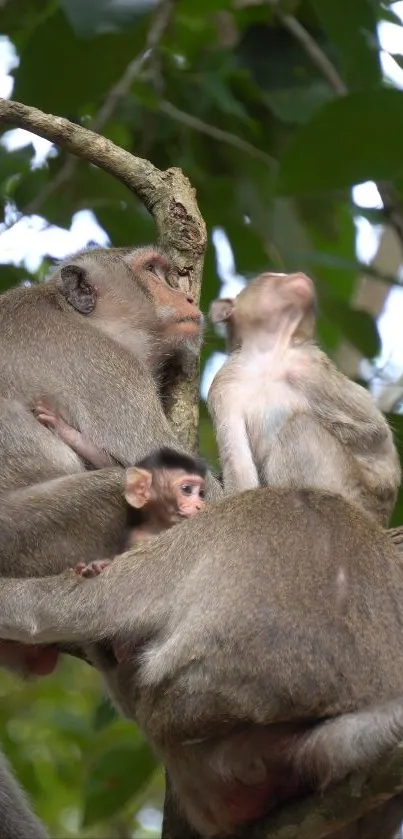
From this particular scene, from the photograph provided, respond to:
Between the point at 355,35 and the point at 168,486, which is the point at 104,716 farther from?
the point at 355,35

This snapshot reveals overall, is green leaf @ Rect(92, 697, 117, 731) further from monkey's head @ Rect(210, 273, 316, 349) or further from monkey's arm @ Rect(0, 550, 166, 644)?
monkey's arm @ Rect(0, 550, 166, 644)

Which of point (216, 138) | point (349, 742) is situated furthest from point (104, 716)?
point (216, 138)

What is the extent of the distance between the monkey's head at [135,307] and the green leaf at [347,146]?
822 millimetres

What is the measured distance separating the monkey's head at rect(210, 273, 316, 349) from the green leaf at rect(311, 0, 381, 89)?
1.29 m

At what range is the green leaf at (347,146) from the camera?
626 cm

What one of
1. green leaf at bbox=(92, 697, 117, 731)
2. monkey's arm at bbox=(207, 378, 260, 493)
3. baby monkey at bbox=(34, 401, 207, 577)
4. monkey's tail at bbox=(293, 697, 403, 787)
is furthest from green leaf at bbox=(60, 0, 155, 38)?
monkey's tail at bbox=(293, 697, 403, 787)

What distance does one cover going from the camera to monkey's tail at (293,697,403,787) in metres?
3.66

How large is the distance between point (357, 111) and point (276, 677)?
132 inches

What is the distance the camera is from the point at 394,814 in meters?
4.09

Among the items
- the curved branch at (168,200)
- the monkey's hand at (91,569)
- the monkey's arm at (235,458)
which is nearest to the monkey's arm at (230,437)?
the monkey's arm at (235,458)

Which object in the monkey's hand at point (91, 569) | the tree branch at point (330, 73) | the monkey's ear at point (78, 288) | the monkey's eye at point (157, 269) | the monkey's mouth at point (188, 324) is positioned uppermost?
the monkey's hand at point (91, 569)

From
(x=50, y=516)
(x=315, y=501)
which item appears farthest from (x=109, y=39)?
(x=315, y=501)

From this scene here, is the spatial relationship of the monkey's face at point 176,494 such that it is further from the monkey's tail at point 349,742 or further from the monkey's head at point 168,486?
the monkey's tail at point 349,742

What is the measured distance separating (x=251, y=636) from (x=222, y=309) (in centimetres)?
292
